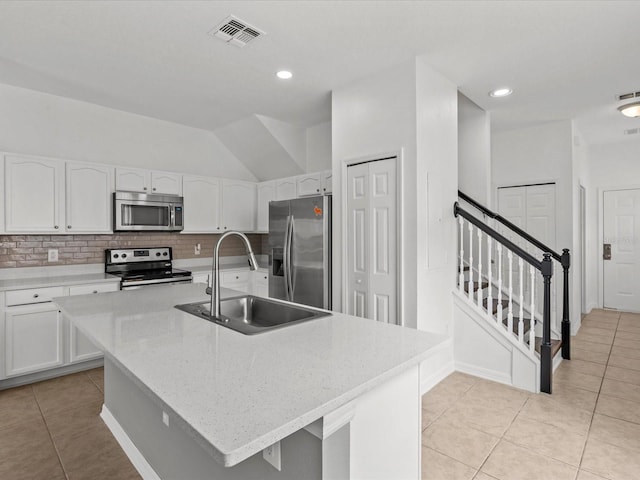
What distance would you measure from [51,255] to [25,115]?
4.70 ft

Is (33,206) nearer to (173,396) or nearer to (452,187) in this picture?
(173,396)

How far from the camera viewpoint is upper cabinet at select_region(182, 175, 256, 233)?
15.1 feet

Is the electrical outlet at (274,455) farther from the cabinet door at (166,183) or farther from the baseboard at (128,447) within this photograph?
the cabinet door at (166,183)

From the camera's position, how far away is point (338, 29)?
8.38 ft

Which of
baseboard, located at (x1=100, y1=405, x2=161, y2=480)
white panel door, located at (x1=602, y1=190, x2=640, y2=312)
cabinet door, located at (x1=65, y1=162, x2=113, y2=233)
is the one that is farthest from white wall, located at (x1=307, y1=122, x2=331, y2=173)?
white panel door, located at (x1=602, y1=190, x2=640, y2=312)

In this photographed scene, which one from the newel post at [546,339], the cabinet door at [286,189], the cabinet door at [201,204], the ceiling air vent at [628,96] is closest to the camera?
the newel post at [546,339]

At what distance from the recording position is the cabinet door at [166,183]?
4.27 m

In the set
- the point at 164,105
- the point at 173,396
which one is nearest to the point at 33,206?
the point at 164,105

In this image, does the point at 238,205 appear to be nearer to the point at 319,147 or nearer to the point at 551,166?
the point at 319,147

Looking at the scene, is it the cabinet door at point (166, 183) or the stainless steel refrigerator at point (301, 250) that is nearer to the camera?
the stainless steel refrigerator at point (301, 250)

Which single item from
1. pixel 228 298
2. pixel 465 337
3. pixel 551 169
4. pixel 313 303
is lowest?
pixel 465 337

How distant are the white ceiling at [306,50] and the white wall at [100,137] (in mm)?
208

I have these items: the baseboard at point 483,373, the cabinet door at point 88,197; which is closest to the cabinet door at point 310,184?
the cabinet door at point 88,197

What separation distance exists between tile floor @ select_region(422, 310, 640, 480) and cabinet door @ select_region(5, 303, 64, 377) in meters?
3.25
